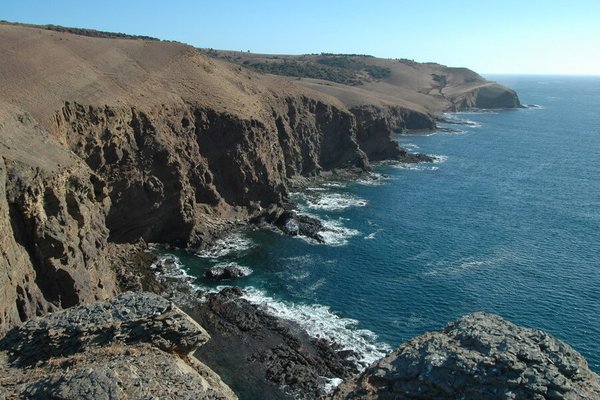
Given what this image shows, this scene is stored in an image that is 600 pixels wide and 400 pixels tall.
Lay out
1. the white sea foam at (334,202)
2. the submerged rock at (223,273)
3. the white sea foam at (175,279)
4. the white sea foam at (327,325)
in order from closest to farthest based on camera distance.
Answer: the white sea foam at (327,325) → the white sea foam at (175,279) → the submerged rock at (223,273) → the white sea foam at (334,202)

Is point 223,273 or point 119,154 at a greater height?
point 119,154

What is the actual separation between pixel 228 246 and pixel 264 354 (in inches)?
974

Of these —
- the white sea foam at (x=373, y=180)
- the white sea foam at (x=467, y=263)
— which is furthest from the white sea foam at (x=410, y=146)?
the white sea foam at (x=467, y=263)

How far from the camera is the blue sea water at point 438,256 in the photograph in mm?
54688

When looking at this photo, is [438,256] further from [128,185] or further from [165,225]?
[128,185]

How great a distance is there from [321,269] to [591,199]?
57.0m

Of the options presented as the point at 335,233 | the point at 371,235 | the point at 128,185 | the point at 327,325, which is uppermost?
the point at 128,185

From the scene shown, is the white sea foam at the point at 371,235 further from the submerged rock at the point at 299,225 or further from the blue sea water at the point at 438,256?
the submerged rock at the point at 299,225

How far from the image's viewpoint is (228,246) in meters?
70.3

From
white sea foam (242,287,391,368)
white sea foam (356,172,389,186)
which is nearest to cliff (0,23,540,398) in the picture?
white sea foam (242,287,391,368)

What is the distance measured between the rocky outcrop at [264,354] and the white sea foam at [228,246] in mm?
12766

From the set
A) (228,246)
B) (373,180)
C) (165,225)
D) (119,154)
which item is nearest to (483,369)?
(228,246)

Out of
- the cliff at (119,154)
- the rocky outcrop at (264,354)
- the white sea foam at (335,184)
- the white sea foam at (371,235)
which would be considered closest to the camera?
the rocky outcrop at (264,354)

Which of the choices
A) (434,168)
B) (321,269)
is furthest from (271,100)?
(321,269)
